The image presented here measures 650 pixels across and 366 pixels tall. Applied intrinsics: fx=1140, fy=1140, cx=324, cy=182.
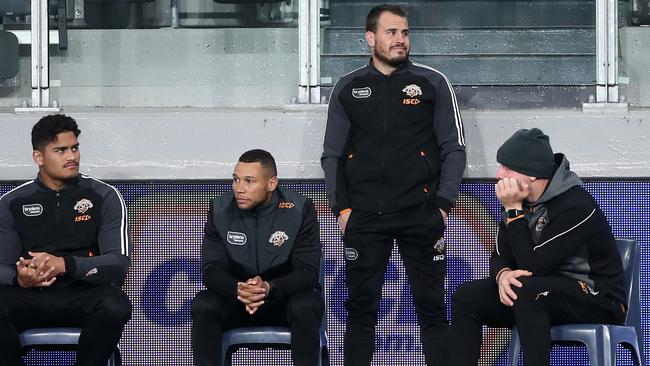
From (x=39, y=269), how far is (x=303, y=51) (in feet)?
5.34

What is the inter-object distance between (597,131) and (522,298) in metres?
1.40

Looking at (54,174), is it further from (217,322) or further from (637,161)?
(637,161)

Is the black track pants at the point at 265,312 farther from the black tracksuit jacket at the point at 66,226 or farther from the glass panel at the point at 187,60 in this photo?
the glass panel at the point at 187,60

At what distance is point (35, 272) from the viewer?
A: 13.6 feet

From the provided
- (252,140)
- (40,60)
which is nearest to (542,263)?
(252,140)

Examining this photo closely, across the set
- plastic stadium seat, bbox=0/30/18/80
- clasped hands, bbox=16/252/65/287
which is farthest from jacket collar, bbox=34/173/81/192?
plastic stadium seat, bbox=0/30/18/80

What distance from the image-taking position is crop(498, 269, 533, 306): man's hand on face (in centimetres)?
383

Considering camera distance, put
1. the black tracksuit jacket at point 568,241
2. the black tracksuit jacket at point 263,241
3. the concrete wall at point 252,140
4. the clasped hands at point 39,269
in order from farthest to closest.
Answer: the concrete wall at point 252,140 → the black tracksuit jacket at point 263,241 → the clasped hands at point 39,269 → the black tracksuit jacket at point 568,241

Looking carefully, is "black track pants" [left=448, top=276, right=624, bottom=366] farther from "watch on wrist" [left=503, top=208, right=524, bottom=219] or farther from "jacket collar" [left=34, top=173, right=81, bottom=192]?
"jacket collar" [left=34, top=173, right=81, bottom=192]

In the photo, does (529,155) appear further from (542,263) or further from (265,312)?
(265,312)

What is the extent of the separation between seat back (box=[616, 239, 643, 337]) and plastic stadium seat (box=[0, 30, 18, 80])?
9.21 feet

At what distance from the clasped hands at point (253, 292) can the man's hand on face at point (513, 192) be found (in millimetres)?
890

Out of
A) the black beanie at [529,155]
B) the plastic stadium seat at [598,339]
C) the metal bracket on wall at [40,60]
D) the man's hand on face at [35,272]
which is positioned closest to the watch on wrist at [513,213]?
the black beanie at [529,155]

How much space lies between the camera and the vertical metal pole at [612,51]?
5047mm
